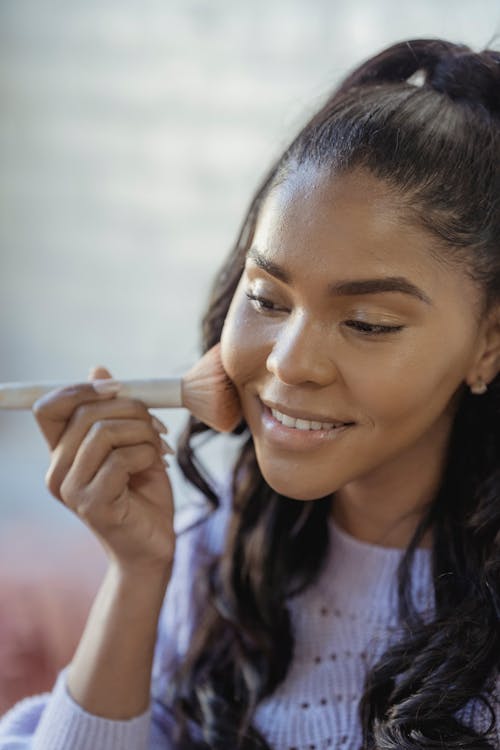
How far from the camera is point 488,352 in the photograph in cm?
94

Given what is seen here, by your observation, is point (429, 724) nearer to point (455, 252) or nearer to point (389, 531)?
point (389, 531)

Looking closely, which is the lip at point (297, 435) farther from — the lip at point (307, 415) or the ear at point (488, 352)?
the ear at point (488, 352)

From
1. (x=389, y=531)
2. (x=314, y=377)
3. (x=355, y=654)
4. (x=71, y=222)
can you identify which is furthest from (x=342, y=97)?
(x=71, y=222)

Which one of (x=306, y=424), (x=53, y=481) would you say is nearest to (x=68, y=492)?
(x=53, y=481)

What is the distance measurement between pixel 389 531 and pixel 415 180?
392mm

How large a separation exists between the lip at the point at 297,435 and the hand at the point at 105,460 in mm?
134

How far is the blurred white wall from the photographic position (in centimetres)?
217

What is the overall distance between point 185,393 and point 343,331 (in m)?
0.18

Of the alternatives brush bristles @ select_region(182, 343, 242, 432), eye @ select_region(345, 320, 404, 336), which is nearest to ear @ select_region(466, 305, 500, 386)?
eye @ select_region(345, 320, 404, 336)

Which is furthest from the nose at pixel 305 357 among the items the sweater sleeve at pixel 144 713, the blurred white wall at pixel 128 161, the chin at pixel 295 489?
the blurred white wall at pixel 128 161

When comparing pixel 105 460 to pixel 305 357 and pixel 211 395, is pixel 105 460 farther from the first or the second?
pixel 305 357

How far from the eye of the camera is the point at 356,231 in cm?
84

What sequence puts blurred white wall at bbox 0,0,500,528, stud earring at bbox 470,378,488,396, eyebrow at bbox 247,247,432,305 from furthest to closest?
blurred white wall at bbox 0,0,500,528, stud earring at bbox 470,378,488,396, eyebrow at bbox 247,247,432,305

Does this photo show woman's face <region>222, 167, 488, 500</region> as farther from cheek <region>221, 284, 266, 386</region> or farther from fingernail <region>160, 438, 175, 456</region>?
fingernail <region>160, 438, 175, 456</region>
